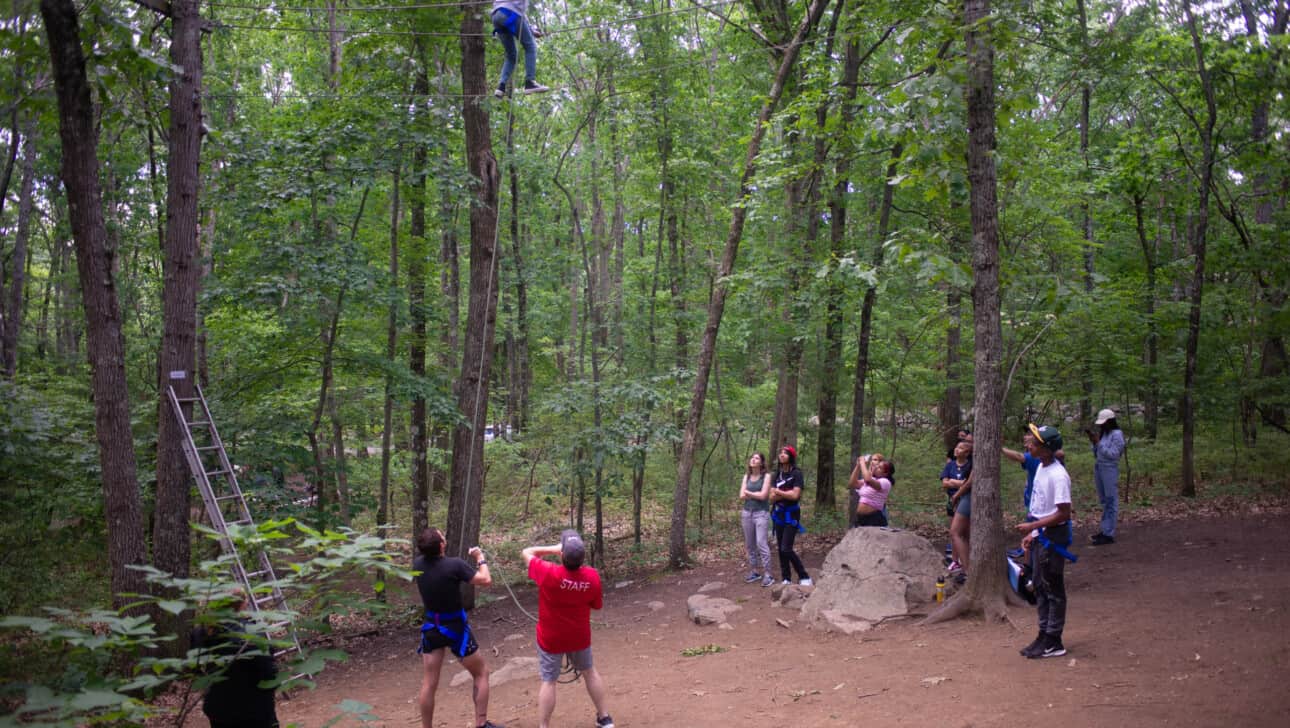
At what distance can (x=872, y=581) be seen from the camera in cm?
881

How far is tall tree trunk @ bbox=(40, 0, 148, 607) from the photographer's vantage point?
682 centimetres

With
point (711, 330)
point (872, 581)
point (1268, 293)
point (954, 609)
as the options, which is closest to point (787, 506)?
point (872, 581)

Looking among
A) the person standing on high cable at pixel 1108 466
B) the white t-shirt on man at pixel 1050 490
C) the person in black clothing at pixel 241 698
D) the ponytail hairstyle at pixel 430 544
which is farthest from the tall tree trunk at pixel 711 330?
the person in black clothing at pixel 241 698

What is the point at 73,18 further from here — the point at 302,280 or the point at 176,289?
the point at 302,280

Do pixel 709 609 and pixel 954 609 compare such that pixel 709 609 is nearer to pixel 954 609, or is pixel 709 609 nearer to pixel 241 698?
pixel 954 609

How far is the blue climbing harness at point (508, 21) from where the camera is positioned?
881 centimetres

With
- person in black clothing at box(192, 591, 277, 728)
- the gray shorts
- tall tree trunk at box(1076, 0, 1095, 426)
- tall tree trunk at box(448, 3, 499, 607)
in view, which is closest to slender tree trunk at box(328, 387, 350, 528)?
tall tree trunk at box(448, 3, 499, 607)

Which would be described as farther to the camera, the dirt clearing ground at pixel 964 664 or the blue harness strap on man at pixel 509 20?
the blue harness strap on man at pixel 509 20

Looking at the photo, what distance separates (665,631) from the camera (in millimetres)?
9734

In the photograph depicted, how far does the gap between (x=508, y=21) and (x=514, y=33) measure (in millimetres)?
219

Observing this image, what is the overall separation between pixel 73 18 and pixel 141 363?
468 inches

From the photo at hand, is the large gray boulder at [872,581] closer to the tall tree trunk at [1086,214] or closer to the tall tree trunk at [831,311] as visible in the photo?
the tall tree trunk at [1086,214]

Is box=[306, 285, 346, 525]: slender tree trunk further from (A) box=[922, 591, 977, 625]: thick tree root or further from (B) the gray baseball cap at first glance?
(A) box=[922, 591, 977, 625]: thick tree root

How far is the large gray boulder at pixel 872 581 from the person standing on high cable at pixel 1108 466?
361cm
